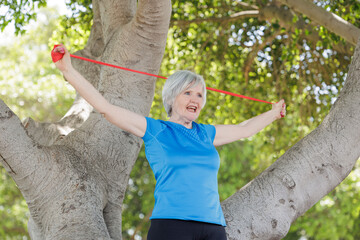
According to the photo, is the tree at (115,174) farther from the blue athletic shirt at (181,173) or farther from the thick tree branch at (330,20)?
the thick tree branch at (330,20)

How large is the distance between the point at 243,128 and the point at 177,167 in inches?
29.9

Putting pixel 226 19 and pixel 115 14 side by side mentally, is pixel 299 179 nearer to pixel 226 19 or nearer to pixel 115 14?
pixel 115 14

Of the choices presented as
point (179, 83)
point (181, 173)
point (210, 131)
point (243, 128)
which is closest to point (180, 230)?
point (181, 173)

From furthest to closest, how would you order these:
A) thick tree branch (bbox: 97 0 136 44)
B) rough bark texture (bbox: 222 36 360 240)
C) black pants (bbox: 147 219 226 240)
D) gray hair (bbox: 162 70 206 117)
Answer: thick tree branch (bbox: 97 0 136 44), rough bark texture (bbox: 222 36 360 240), gray hair (bbox: 162 70 206 117), black pants (bbox: 147 219 226 240)

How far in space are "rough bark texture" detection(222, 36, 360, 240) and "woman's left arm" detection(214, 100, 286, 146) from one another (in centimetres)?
27

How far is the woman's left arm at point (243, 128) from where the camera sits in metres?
2.84

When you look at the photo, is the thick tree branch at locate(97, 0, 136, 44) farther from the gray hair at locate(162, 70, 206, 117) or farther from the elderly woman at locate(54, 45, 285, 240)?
the elderly woman at locate(54, 45, 285, 240)

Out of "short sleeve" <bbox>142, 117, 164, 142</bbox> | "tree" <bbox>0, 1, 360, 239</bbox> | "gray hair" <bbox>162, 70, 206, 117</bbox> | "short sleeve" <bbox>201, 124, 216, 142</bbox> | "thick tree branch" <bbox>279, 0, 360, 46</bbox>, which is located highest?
"gray hair" <bbox>162, 70, 206, 117</bbox>

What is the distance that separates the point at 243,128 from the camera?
297 cm

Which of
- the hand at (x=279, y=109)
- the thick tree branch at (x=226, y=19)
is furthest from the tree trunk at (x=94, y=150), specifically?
the thick tree branch at (x=226, y=19)

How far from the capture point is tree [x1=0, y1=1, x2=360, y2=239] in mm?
2753

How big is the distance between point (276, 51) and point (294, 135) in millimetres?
1439

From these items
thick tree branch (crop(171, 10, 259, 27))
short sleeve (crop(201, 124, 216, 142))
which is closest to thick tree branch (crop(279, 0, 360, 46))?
thick tree branch (crop(171, 10, 259, 27))

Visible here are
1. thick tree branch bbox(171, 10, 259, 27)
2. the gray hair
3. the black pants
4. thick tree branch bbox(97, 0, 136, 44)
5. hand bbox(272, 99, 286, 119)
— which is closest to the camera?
the black pants
